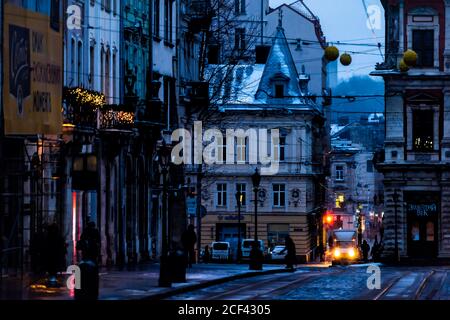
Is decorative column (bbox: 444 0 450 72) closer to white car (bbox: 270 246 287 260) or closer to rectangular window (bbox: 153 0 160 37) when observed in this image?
white car (bbox: 270 246 287 260)

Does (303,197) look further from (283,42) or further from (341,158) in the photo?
(341,158)

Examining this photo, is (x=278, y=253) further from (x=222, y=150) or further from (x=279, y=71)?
(x=279, y=71)

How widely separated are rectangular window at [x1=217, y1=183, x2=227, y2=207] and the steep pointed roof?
6343mm

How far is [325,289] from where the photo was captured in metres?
39.3

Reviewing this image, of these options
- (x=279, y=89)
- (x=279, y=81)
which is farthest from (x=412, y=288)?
(x=279, y=81)

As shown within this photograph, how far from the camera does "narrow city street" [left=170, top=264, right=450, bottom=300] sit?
115ft

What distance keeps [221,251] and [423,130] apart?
14916 millimetres

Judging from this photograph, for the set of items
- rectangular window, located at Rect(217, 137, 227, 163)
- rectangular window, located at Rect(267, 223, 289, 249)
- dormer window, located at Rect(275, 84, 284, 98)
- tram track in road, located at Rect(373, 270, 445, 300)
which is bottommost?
rectangular window, located at Rect(267, 223, 289, 249)

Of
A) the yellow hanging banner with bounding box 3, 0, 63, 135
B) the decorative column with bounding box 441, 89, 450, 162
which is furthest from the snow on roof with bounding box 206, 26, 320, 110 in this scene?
the yellow hanging banner with bounding box 3, 0, 63, 135

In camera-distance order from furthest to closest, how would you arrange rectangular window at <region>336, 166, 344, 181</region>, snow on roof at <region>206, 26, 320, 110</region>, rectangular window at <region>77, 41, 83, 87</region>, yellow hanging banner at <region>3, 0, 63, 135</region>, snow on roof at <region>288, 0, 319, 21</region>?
rectangular window at <region>336, 166, 344, 181</region>, snow on roof at <region>288, 0, 319, 21</region>, snow on roof at <region>206, 26, 320, 110</region>, rectangular window at <region>77, 41, 83, 87</region>, yellow hanging banner at <region>3, 0, 63, 135</region>

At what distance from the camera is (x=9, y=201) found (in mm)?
38688

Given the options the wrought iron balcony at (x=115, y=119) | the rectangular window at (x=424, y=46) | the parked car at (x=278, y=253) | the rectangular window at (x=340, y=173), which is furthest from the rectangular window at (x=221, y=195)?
the wrought iron balcony at (x=115, y=119)

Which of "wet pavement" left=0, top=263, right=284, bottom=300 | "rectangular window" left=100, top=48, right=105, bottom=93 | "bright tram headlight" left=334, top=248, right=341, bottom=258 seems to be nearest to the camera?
"wet pavement" left=0, top=263, right=284, bottom=300
